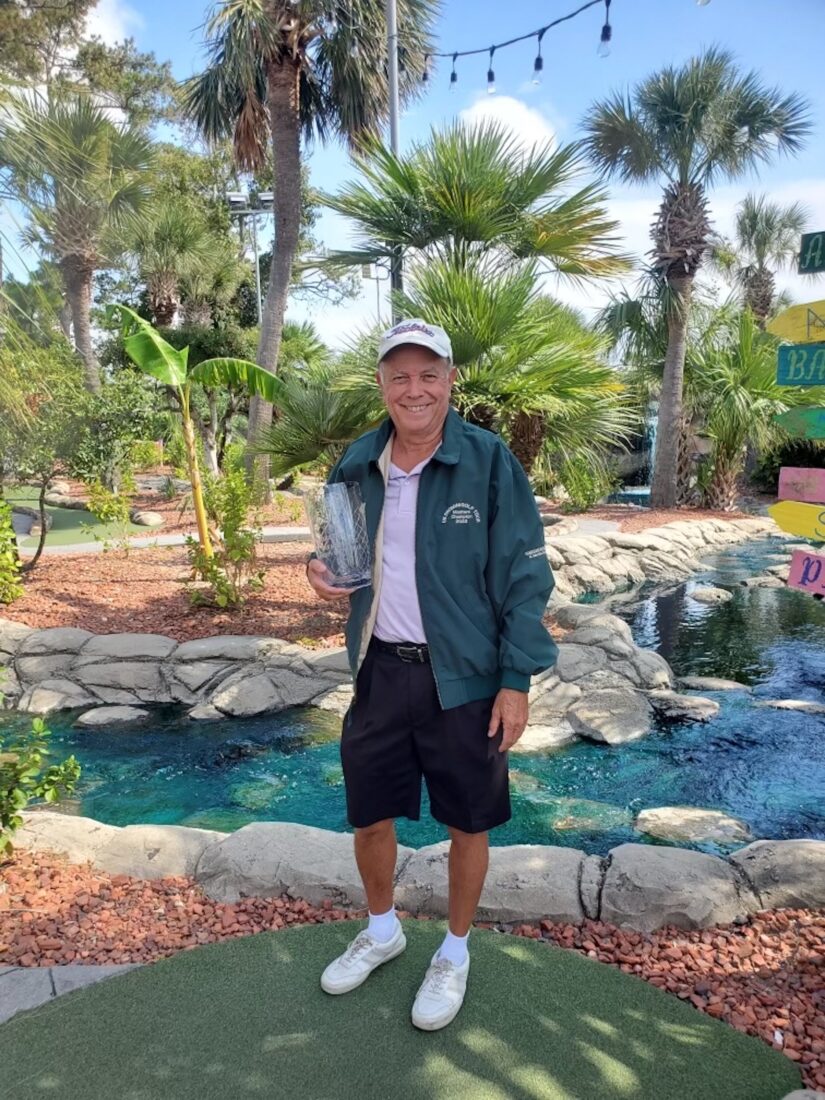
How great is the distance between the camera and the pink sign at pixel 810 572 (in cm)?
223

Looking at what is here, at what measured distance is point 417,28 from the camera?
1211cm

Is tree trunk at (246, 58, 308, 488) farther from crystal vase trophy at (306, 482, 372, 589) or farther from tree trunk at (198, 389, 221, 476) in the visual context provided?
crystal vase trophy at (306, 482, 372, 589)

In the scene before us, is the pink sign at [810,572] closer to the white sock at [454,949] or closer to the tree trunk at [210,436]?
the white sock at [454,949]

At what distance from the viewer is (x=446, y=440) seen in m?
2.05

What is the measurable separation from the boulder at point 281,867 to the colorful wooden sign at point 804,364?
219cm

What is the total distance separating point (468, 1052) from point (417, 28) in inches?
547

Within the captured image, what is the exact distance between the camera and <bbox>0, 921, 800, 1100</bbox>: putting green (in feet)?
6.21

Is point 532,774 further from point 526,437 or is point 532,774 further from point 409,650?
point 526,437

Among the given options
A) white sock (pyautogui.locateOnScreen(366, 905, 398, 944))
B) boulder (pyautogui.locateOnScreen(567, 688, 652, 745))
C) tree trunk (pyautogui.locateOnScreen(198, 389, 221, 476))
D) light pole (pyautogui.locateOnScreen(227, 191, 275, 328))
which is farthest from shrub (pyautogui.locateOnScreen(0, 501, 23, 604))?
light pole (pyautogui.locateOnScreen(227, 191, 275, 328))

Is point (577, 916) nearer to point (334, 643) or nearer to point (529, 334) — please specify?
point (334, 643)

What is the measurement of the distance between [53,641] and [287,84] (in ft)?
30.7

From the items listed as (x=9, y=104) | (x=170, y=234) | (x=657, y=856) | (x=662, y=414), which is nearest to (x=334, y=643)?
(x=657, y=856)

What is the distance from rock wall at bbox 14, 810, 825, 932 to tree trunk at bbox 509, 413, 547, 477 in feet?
14.8

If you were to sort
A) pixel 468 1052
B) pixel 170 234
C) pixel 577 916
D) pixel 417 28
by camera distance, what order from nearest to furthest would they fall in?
pixel 468 1052, pixel 577 916, pixel 417 28, pixel 170 234
